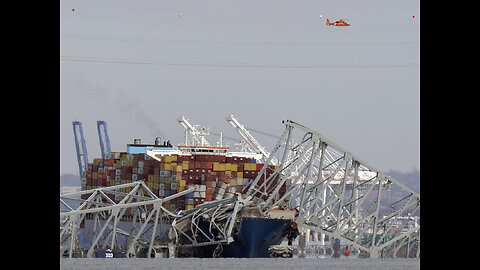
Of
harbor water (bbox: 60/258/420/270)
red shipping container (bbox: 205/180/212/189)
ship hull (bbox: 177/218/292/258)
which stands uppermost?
red shipping container (bbox: 205/180/212/189)

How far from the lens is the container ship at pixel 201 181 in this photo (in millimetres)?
115438

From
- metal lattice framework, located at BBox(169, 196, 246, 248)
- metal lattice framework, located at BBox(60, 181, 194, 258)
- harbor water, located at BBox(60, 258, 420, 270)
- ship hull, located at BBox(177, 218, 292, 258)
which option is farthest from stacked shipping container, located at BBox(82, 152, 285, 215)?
ship hull, located at BBox(177, 218, 292, 258)

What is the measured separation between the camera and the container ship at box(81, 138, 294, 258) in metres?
115

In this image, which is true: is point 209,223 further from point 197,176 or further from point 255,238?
point 197,176

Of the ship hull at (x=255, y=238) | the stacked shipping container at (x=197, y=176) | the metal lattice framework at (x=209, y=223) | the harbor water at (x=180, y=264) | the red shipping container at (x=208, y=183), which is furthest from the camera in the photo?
the red shipping container at (x=208, y=183)

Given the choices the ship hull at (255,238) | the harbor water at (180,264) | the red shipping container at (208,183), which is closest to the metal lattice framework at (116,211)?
the harbor water at (180,264)

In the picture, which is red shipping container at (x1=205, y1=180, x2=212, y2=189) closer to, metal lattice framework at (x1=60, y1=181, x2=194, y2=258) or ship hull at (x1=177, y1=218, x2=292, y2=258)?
metal lattice framework at (x1=60, y1=181, x2=194, y2=258)

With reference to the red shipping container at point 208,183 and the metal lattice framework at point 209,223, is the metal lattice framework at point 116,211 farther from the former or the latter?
the red shipping container at point 208,183

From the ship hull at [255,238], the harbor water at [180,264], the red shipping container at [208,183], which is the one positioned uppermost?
the red shipping container at [208,183]

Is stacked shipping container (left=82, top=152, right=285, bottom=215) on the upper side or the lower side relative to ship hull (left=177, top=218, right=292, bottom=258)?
upper

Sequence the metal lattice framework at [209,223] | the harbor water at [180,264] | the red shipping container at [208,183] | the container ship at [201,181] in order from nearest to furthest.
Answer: the harbor water at [180,264], the metal lattice framework at [209,223], the container ship at [201,181], the red shipping container at [208,183]
